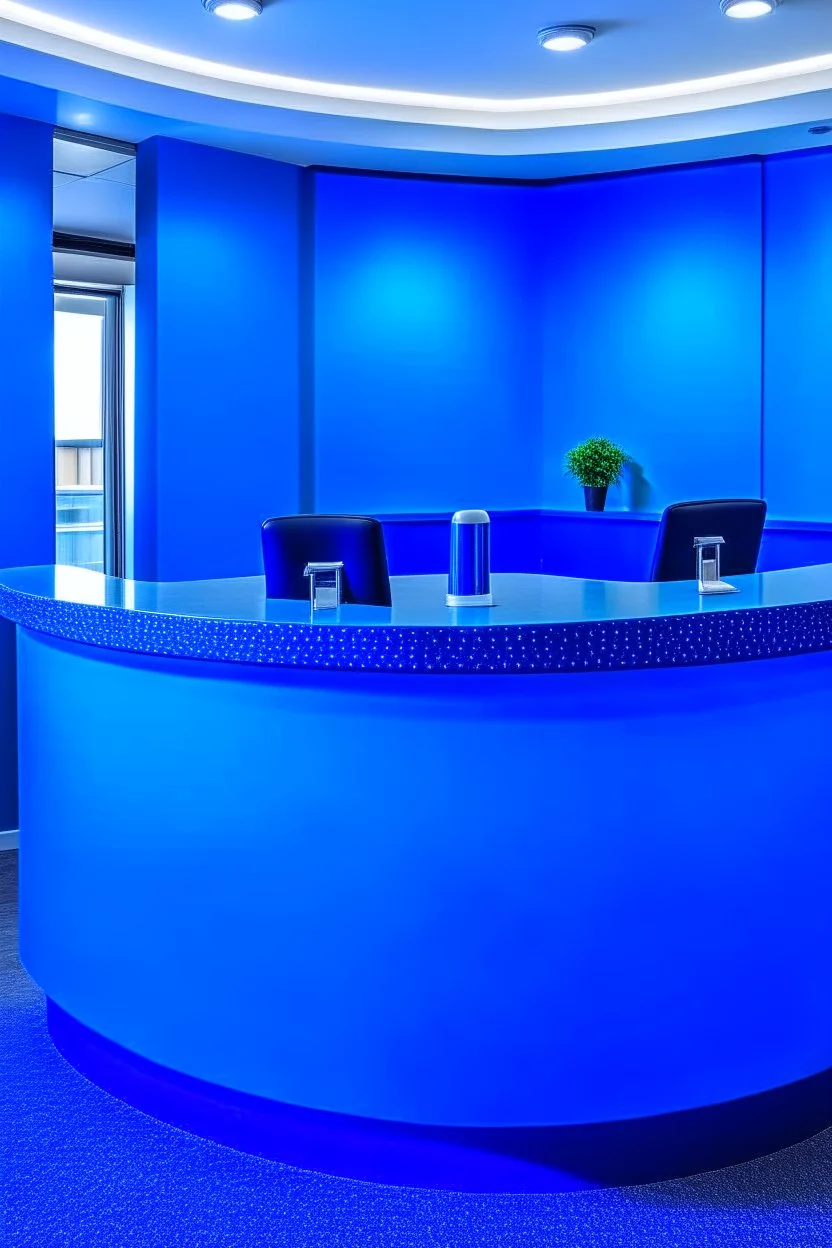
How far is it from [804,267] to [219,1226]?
15.4ft

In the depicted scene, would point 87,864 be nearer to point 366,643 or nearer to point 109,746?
point 109,746

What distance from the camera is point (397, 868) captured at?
7.86 feet

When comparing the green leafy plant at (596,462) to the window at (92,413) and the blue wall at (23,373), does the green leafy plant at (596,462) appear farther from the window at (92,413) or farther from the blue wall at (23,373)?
the window at (92,413)

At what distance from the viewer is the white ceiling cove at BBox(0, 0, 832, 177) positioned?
14.4 feet

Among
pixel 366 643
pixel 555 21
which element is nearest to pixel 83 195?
pixel 555 21

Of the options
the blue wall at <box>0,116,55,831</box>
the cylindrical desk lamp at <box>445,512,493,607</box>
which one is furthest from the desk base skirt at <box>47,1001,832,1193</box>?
the blue wall at <box>0,116,55,831</box>

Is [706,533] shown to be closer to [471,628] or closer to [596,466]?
[471,628]

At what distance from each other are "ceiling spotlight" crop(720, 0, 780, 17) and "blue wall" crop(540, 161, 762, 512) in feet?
4.31

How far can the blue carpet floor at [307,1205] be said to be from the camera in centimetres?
229

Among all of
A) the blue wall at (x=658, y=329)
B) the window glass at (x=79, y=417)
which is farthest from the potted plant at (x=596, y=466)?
the window glass at (x=79, y=417)

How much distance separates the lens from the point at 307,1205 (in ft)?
7.87

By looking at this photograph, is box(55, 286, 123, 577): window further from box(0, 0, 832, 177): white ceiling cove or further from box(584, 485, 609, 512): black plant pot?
box(584, 485, 609, 512): black plant pot

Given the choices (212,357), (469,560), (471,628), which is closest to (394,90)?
(212,357)

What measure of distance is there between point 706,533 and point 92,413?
16.5 feet
